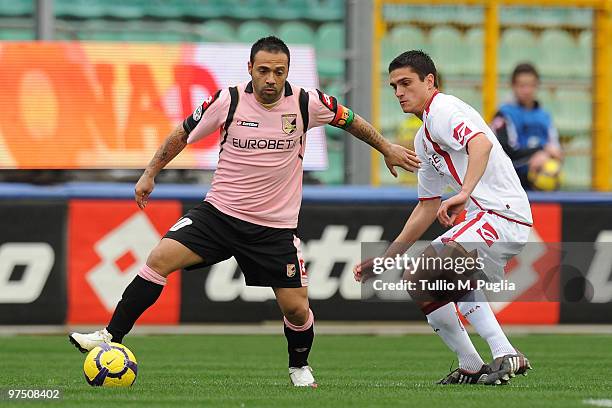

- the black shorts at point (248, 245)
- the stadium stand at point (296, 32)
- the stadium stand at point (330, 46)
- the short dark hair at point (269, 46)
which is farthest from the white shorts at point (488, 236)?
the stadium stand at point (296, 32)

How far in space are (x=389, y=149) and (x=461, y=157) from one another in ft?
1.49

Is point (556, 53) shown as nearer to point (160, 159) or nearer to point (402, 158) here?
point (402, 158)

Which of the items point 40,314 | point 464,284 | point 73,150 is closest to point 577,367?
point 464,284

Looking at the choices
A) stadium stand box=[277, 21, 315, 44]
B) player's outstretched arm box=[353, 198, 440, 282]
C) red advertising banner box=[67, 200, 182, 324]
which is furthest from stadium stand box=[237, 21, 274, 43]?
player's outstretched arm box=[353, 198, 440, 282]

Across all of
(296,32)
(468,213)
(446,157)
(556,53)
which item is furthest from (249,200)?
(556,53)

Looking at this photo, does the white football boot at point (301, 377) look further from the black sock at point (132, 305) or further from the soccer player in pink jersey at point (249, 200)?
the black sock at point (132, 305)

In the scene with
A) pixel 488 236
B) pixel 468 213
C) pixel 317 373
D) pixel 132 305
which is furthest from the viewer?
pixel 317 373

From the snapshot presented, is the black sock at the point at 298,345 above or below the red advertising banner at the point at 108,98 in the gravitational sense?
below

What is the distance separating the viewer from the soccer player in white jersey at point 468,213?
815cm

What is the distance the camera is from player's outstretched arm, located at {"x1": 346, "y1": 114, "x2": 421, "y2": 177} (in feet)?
27.4

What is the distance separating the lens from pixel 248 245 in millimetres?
8227

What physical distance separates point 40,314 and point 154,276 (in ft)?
17.7

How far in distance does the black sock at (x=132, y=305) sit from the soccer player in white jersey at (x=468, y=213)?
1.28m

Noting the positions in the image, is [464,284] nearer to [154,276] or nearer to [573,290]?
[154,276]
